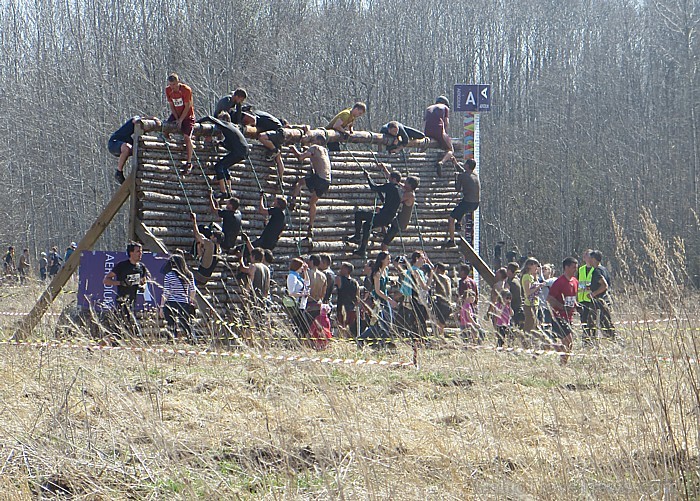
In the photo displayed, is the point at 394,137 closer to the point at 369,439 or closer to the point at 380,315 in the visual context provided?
the point at 380,315

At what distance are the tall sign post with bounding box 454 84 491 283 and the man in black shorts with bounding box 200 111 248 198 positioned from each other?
5.04 metres

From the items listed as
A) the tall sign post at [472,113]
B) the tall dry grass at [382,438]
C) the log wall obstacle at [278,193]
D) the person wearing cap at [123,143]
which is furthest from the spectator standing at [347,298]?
the tall dry grass at [382,438]

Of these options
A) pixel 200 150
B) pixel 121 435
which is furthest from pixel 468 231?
pixel 121 435

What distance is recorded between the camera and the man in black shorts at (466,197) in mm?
17156

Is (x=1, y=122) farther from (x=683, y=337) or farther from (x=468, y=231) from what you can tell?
(x=683, y=337)

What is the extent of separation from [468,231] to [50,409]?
1192 centimetres

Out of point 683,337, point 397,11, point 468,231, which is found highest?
point 397,11

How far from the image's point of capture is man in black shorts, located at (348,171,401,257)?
1566 cm

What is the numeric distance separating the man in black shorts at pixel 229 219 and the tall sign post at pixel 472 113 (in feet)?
18.0

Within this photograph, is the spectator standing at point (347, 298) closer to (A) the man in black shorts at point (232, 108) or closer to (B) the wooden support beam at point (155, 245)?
(B) the wooden support beam at point (155, 245)

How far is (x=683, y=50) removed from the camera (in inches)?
1417

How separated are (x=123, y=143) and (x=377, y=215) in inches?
174

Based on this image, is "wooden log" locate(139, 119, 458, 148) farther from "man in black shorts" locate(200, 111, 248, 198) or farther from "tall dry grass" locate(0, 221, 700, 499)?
"tall dry grass" locate(0, 221, 700, 499)

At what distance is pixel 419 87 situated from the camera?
1528 inches
